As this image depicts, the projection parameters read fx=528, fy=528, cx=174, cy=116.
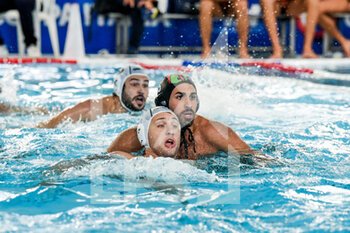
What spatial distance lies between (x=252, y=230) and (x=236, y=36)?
6.95 m

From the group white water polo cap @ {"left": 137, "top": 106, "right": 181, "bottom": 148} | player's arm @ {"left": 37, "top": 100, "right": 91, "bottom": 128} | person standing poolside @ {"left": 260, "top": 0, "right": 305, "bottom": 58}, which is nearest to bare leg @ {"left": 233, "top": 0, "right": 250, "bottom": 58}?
person standing poolside @ {"left": 260, "top": 0, "right": 305, "bottom": 58}

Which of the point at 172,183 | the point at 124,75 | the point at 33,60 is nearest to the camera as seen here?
the point at 172,183

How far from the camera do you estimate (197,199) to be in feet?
8.29

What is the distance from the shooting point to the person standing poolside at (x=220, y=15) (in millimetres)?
8062

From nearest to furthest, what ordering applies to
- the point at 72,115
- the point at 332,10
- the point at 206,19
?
the point at 72,115 < the point at 206,19 < the point at 332,10

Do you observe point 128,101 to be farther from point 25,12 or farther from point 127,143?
point 25,12

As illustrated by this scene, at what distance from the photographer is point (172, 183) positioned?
273cm

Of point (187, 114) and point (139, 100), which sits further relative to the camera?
point (139, 100)

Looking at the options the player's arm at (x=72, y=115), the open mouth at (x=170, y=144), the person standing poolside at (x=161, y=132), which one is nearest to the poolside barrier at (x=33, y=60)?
the player's arm at (x=72, y=115)

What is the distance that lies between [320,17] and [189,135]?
6379 mm

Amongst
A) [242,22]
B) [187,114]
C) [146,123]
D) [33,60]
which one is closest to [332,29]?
[242,22]

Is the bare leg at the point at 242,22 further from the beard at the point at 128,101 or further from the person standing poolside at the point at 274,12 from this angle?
the beard at the point at 128,101

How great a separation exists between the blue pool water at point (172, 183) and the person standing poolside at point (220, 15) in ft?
11.0

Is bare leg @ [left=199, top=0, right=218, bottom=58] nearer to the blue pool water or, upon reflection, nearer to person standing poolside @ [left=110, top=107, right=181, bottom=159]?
the blue pool water
